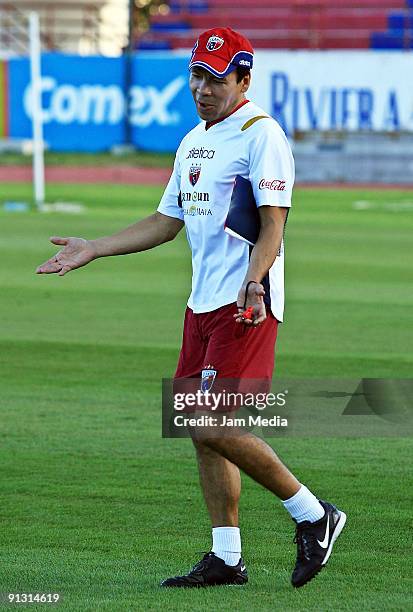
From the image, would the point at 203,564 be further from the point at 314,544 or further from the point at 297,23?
the point at 297,23

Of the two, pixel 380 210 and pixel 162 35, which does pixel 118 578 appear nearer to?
pixel 380 210

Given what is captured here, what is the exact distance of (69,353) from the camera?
36.1 feet

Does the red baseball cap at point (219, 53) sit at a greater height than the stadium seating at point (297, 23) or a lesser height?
greater

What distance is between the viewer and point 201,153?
541 centimetres

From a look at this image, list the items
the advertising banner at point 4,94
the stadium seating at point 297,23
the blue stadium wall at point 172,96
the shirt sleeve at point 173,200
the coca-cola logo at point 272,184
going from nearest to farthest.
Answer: the coca-cola logo at point 272,184
the shirt sleeve at point 173,200
the blue stadium wall at point 172,96
the advertising banner at point 4,94
the stadium seating at point 297,23

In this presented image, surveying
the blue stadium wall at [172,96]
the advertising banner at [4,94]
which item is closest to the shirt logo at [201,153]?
the blue stadium wall at [172,96]

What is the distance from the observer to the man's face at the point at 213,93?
537cm

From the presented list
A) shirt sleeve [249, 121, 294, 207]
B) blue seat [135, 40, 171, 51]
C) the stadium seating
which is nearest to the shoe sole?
shirt sleeve [249, 121, 294, 207]

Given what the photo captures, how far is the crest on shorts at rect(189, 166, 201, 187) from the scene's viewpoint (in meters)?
5.41

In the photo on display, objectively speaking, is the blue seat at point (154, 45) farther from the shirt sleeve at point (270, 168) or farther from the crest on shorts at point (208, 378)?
the crest on shorts at point (208, 378)

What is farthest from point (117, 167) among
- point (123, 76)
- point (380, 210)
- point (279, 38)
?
point (380, 210)

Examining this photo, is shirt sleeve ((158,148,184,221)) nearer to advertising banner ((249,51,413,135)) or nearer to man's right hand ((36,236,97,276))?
man's right hand ((36,236,97,276))

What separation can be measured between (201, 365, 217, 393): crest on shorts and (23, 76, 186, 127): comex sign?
106 ft

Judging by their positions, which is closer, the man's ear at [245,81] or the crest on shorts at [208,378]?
the crest on shorts at [208,378]
